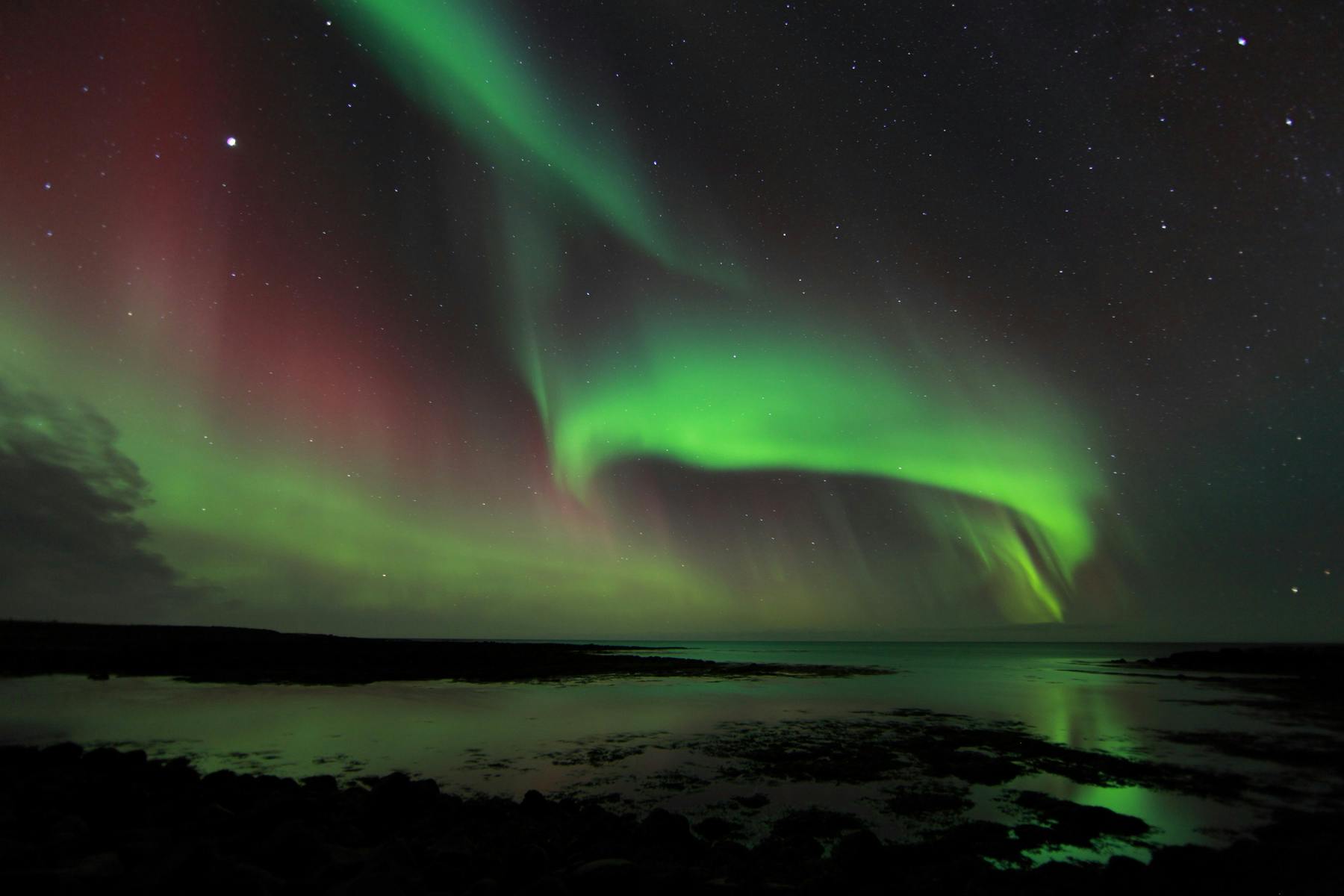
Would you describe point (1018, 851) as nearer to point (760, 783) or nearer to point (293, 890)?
point (760, 783)

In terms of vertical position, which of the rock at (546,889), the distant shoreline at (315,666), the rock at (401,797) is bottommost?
the distant shoreline at (315,666)

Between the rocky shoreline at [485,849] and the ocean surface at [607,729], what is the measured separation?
121 centimetres

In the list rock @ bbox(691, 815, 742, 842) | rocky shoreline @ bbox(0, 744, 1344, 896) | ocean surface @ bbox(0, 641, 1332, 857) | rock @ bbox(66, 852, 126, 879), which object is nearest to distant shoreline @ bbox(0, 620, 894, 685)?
ocean surface @ bbox(0, 641, 1332, 857)

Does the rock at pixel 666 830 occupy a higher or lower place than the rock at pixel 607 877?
lower

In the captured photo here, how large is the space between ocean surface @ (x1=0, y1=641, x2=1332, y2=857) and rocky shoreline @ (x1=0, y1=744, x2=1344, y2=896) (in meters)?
1.21

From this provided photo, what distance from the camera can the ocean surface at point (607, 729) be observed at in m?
11.2

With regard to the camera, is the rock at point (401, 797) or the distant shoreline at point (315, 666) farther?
the distant shoreline at point (315, 666)

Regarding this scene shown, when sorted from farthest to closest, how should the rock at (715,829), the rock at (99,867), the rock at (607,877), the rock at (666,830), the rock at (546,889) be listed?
the rock at (715,829) → the rock at (666,830) → the rock at (607,877) → the rock at (546,889) → the rock at (99,867)

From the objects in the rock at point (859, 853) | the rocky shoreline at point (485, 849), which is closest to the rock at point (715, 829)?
the rocky shoreline at point (485, 849)

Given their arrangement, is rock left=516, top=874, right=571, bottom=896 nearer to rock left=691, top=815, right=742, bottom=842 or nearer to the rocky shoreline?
the rocky shoreline

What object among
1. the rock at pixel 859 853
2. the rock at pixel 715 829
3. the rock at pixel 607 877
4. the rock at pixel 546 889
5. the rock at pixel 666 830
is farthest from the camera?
the rock at pixel 715 829

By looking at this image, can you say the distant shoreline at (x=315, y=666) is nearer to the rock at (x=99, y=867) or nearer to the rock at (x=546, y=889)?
the rock at (x=99, y=867)

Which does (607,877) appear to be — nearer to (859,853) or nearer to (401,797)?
(859,853)

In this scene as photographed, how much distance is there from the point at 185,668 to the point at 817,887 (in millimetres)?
42469
